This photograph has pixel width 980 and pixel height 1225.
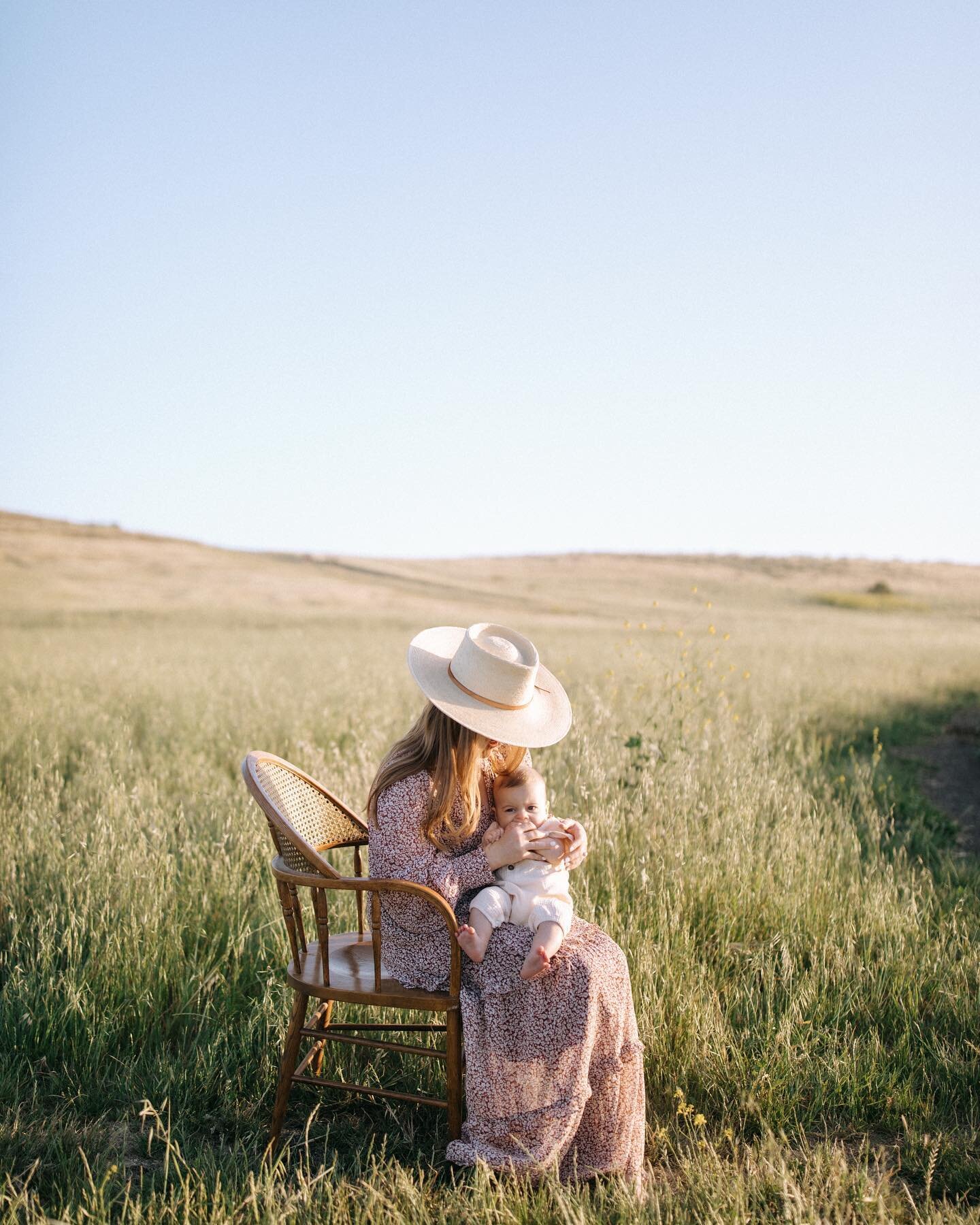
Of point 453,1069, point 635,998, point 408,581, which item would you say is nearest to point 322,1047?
point 453,1069

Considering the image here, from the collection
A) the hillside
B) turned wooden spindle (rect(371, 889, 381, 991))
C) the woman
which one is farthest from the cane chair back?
the hillside

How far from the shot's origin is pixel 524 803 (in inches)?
104

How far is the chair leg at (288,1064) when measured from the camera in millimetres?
2600

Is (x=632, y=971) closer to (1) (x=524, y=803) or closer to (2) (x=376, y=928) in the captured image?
(1) (x=524, y=803)

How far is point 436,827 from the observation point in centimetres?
262

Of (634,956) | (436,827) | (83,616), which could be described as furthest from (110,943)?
(83,616)

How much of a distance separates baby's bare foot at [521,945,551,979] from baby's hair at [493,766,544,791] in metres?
0.46

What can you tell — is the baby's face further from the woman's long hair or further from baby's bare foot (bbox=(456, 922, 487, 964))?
baby's bare foot (bbox=(456, 922, 487, 964))

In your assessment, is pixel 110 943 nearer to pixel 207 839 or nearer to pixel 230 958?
pixel 230 958

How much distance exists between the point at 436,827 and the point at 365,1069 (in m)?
1.03

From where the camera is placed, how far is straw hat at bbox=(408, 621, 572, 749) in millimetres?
2596

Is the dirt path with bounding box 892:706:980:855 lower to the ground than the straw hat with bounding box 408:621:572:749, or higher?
lower

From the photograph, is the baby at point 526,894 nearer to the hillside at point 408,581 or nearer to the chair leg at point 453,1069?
the chair leg at point 453,1069

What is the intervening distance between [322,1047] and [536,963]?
3.54 ft
